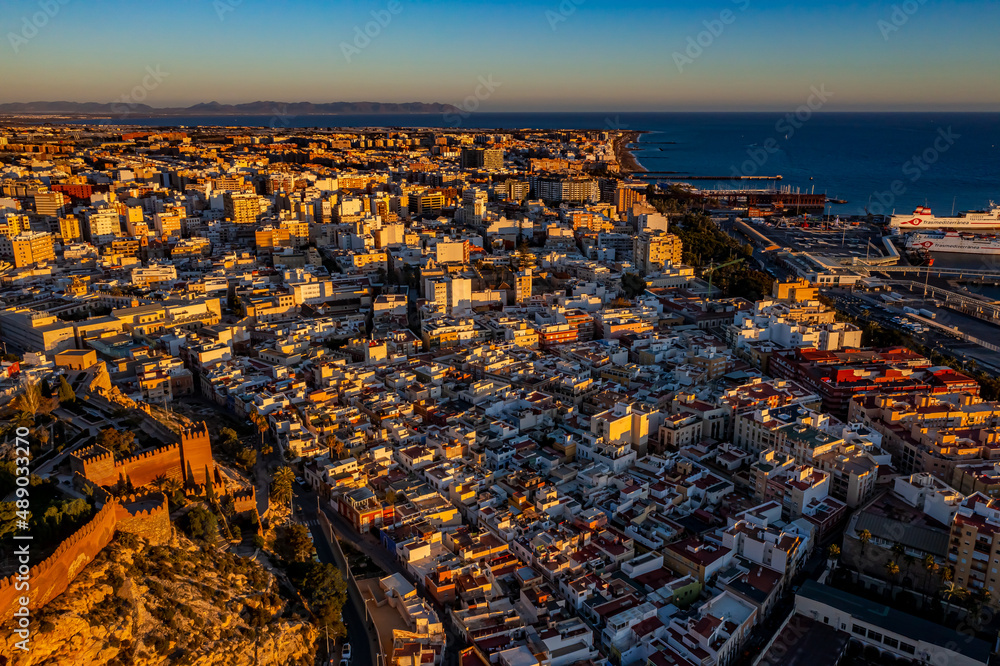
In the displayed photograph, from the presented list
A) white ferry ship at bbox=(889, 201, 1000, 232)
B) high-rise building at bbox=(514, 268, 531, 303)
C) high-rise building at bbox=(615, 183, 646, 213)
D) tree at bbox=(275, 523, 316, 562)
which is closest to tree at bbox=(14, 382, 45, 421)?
tree at bbox=(275, 523, 316, 562)

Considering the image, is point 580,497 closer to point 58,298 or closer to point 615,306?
point 615,306

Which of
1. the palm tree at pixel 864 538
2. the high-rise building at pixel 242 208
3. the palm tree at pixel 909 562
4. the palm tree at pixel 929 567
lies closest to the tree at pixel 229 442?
the palm tree at pixel 864 538

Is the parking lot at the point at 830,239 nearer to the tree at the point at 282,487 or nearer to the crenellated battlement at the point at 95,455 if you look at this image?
the tree at the point at 282,487

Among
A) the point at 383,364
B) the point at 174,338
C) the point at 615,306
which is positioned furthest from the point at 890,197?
the point at 174,338

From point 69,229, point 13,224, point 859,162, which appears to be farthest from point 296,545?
point 859,162

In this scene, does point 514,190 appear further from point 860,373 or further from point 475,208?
point 860,373
